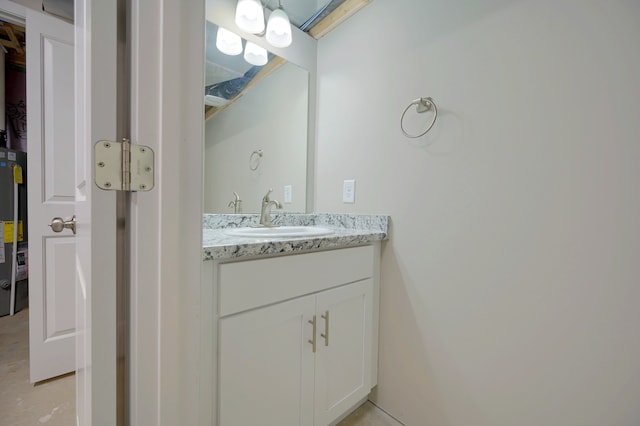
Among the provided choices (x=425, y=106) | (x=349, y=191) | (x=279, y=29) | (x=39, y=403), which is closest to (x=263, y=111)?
(x=279, y=29)

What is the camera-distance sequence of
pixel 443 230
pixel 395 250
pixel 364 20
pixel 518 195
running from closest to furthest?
pixel 518 195, pixel 443 230, pixel 395 250, pixel 364 20

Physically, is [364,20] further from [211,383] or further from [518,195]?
[211,383]

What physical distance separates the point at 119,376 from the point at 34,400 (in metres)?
1.43

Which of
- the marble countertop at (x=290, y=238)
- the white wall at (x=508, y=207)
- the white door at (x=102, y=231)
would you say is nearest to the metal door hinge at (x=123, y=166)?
the white door at (x=102, y=231)

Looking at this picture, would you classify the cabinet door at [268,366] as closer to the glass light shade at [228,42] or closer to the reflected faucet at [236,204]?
the reflected faucet at [236,204]

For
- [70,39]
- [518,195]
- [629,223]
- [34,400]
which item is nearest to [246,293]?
[518,195]

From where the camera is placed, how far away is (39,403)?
1.24 meters

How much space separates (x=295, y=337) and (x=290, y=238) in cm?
35

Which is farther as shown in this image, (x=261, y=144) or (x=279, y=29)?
(x=261, y=144)

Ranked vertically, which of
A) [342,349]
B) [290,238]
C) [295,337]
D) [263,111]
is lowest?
[342,349]

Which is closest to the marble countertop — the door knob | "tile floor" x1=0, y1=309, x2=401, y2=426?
the door knob

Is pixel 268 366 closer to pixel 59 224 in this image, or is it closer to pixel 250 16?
pixel 59 224

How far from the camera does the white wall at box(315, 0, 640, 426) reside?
739 mm

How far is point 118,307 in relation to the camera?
18.2 inches
